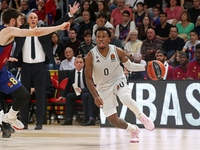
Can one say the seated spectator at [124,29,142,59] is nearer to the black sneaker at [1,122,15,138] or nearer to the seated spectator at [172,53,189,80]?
the seated spectator at [172,53,189,80]

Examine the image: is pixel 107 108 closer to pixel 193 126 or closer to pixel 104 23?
pixel 193 126

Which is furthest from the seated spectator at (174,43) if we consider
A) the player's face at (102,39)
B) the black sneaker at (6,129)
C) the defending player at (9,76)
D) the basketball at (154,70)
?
the black sneaker at (6,129)

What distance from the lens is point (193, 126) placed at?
9.27 m

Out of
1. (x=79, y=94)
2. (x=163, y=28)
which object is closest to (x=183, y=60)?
(x=163, y=28)

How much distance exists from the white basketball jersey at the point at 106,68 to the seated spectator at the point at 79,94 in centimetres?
382

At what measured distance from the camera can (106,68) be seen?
6762mm

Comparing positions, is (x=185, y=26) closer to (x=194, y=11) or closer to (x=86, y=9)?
(x=194, y=11)

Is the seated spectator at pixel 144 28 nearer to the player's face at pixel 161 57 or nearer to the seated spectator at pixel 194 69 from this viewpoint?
the player's face at pixel 161 57

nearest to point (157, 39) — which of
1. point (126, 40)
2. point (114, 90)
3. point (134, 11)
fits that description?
point (126, 40)

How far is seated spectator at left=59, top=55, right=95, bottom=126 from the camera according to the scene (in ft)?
34.7

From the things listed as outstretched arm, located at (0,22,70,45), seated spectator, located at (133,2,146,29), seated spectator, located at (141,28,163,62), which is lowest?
seated spectator, located at (141,28,163,62)

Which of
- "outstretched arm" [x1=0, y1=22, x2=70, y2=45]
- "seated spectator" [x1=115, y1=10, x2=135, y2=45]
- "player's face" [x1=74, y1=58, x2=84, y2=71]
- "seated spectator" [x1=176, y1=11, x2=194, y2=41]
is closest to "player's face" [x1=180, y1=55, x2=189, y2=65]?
"seated spectator" [x1=176, y1=11, x2=194, y2=41]

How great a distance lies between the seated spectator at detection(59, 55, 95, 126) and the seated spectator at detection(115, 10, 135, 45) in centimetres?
260

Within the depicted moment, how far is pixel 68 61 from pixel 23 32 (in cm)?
655
